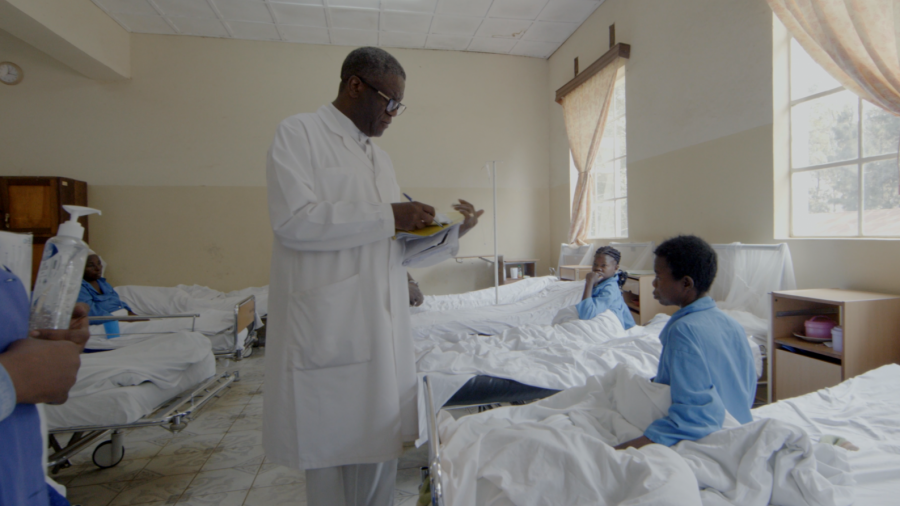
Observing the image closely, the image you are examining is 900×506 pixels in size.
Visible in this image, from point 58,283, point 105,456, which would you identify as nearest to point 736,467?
point 58,283

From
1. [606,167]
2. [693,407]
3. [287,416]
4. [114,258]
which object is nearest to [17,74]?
[114,258]

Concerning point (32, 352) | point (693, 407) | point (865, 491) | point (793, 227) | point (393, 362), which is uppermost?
point (793, 227)

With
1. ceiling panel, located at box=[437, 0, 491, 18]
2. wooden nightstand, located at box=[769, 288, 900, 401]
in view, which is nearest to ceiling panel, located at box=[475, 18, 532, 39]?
ceiling panel, located at box=[437, 0, 491, 18]

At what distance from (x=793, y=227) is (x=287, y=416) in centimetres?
343

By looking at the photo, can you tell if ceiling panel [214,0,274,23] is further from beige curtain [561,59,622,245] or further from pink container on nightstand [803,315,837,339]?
pink container on nightstand [803,315,837,339]

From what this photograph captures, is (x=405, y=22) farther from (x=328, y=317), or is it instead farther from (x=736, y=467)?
(x=736, y=467)

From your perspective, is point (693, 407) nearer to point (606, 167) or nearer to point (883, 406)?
point (883, 406)

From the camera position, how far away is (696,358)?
1.28m

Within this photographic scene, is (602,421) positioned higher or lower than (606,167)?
lower

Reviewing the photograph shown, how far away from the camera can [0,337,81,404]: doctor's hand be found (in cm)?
53

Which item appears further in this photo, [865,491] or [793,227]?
[793,227]

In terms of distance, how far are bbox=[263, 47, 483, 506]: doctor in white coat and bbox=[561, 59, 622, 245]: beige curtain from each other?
14.1ft

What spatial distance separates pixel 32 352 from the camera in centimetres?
56

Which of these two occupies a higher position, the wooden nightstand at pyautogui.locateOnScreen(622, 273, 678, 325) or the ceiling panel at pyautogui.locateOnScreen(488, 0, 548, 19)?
the ceiling panel at pyautogui.locateOnScreen(488, 0, 548, 19)
